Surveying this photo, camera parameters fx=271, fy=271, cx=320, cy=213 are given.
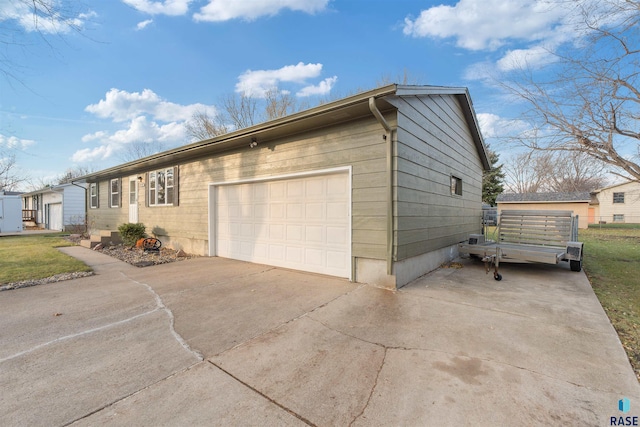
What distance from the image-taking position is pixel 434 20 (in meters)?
7.61

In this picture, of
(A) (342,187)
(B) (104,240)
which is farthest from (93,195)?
(A) (342,187)

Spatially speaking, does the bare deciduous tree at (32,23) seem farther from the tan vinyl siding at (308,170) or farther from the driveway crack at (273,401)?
the driveway crack at (273,401)

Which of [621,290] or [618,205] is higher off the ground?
[618,205]

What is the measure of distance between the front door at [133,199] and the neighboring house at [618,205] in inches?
1476

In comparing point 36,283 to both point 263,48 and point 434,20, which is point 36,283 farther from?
point 434,20

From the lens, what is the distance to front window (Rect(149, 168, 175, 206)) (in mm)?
9703

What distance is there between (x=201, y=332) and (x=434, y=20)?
9344 mm

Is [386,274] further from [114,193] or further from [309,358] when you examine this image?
[114,193]

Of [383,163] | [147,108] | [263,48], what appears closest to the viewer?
[383,163]

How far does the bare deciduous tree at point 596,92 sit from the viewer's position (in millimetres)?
6305

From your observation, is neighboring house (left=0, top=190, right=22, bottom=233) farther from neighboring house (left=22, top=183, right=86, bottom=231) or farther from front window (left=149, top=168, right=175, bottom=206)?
front window (left=149, top=168, right=175, bottom=206)

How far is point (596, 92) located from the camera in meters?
7.11

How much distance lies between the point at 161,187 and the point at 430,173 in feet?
30.6

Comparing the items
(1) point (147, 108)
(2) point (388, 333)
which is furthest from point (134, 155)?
(2) point (388, 333)
